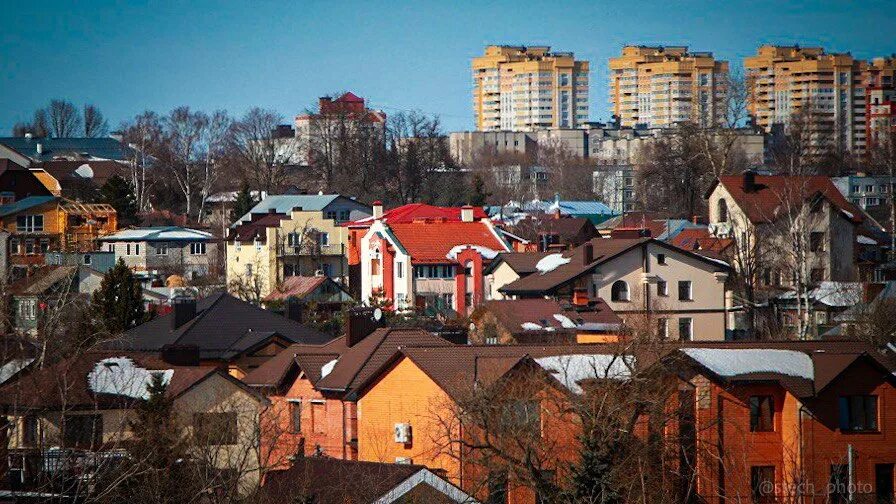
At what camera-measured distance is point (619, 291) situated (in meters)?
47.8

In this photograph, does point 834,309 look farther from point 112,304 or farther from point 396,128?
point 396,128

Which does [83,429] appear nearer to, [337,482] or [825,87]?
[337,482]

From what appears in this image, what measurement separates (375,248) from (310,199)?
14.8 m

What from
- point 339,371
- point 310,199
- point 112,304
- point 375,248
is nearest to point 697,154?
point 310,199

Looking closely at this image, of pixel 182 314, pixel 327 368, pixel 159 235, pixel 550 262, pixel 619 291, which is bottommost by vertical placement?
pixel 327 368

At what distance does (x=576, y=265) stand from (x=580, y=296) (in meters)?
2.91

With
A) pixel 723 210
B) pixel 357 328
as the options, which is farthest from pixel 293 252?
pixel 357 328

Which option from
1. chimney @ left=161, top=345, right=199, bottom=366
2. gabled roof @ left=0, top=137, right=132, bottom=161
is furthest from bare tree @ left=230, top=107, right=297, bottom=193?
chimney @ left=161, top=345, right=199, bottom=366

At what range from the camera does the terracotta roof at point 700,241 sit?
5566 cm

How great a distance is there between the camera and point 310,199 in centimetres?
7219

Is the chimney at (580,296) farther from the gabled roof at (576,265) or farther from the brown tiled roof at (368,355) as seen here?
the brown tiled roof at (368,355)

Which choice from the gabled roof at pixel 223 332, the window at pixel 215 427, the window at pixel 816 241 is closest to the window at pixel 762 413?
the window at pixel 215 427

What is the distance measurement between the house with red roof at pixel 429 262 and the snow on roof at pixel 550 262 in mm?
4282

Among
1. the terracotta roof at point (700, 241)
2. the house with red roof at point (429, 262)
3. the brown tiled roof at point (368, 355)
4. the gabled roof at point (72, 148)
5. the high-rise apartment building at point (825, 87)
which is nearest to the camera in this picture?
the brown tiled roof at point (368, 355)
